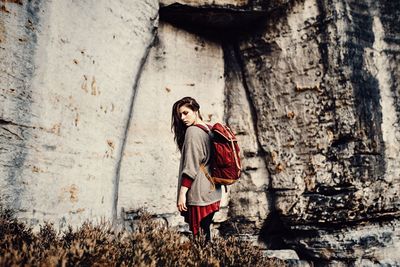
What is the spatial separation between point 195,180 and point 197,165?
0.12 metres

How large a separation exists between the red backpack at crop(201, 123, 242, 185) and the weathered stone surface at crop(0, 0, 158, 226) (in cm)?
119

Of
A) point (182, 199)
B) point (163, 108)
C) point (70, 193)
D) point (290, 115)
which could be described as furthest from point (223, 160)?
point (290, 115)

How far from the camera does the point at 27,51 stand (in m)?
3.25

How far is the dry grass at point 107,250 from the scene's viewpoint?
2186 millimetres

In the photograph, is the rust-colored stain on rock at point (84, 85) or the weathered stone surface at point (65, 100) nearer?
the weathered stone surface at point (65, 100)

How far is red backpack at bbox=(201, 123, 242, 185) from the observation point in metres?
3.18

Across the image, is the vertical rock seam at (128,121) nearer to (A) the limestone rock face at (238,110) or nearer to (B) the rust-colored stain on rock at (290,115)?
(A) the limestone rock face at (238,110)

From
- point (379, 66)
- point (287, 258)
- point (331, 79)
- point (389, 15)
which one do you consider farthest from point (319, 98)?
point (287, 258)

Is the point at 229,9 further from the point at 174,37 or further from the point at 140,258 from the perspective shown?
the point at 140,258

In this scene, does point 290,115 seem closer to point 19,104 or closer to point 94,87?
point 94,87

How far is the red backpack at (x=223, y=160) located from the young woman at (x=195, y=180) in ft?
0.19

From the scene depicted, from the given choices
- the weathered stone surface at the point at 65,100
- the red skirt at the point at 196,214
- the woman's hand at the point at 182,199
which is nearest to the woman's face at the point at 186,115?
the woman's hand at the point at 182,199

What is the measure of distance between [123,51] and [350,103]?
253cm

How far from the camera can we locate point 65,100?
3562mm
